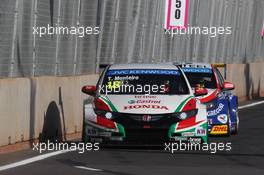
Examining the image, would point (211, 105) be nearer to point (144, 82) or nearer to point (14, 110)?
point (144, 82)

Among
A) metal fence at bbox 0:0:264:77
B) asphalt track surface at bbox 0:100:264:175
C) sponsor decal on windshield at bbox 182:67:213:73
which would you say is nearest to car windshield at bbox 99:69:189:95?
asphalt track surface at bbox 0:100:264:175

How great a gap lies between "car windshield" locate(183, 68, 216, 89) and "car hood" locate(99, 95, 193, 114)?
3.46 metres

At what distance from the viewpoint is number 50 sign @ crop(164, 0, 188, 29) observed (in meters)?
26.5

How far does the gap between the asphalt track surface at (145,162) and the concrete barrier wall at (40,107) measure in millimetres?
667

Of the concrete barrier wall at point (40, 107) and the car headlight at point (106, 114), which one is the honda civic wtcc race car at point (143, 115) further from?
the concrete barrier wall at point (40, 107)

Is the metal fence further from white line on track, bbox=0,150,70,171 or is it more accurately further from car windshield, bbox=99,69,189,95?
white line on track, bbox=0,150,70,171

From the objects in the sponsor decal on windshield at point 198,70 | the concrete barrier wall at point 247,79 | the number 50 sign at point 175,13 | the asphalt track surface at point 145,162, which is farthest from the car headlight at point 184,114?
the concrete barrier wall at point 247,79

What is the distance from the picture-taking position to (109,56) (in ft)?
87.2

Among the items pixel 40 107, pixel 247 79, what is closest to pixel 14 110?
pixel 40 107

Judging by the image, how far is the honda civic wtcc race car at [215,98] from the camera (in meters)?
19.7

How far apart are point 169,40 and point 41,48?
14.1 m

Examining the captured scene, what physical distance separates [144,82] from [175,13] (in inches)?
363

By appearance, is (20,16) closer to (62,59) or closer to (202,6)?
(62,59)

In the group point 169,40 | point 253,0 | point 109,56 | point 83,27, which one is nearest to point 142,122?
point 83,27
